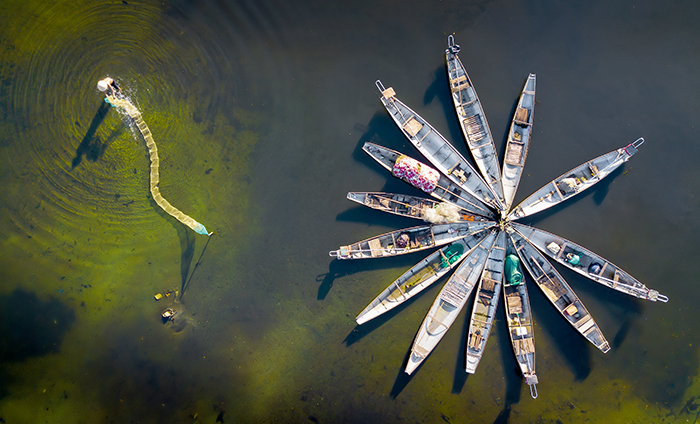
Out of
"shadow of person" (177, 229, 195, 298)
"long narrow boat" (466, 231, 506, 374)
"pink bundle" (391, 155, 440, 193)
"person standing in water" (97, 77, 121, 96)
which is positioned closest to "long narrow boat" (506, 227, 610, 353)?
"long narrow boat" (466, 231, 506, 374)

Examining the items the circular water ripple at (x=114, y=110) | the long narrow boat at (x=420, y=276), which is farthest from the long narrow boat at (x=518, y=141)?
the circular water ripple at (x=114, y=110)

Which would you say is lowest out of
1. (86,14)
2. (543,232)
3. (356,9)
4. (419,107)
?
(543,232)

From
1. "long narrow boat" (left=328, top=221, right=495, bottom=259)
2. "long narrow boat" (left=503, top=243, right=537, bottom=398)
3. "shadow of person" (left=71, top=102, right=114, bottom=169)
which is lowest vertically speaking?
"long narrow boat" (left=503, top=243, right=537, bottom=398)

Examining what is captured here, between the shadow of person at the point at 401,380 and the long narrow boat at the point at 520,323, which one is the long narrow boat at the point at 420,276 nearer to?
the long narrow boat at the point at 520,323

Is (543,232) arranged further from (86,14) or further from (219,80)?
(86,14)

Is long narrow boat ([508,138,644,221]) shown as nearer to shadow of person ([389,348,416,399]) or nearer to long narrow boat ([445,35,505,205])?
long narrow boat ([445,35,505,205])

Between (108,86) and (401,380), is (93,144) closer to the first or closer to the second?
(108,86)

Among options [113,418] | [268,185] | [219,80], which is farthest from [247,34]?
[113,418]
